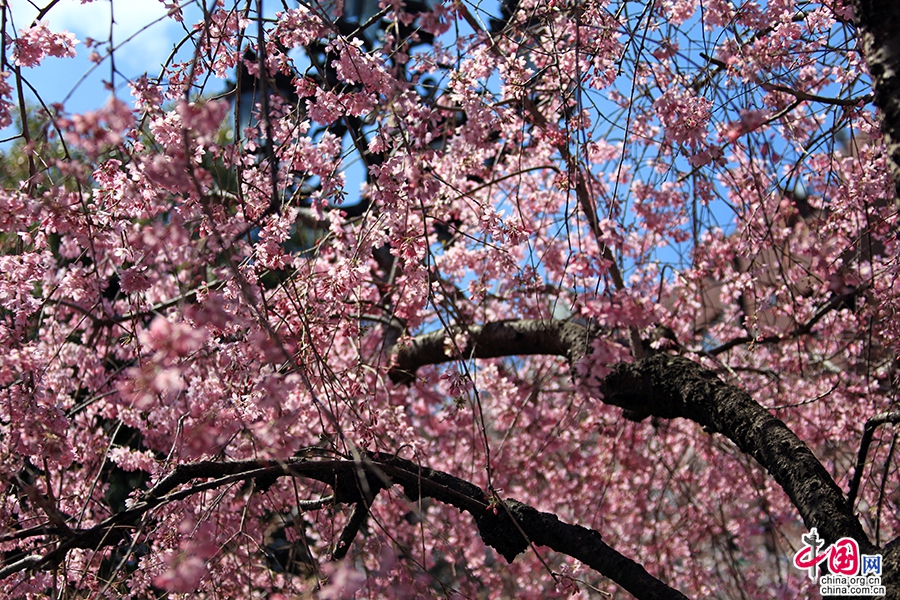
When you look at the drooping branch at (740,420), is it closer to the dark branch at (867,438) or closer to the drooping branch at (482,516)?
the dark branch at (867,438)

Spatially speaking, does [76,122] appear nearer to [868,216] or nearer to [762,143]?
[868,216]

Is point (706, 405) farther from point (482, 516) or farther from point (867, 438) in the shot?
point (482, 516)

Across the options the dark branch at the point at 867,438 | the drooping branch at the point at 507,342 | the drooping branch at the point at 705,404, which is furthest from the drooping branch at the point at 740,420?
the drooping branch at the point at 507,342

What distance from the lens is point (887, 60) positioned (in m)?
1.72

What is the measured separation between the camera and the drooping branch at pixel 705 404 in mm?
2271

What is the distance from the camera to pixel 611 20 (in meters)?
3.06

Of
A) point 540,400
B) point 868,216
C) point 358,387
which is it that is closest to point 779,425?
point 868,216

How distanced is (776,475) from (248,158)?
234 centimetres

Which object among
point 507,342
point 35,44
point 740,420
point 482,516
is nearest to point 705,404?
point 740,420
